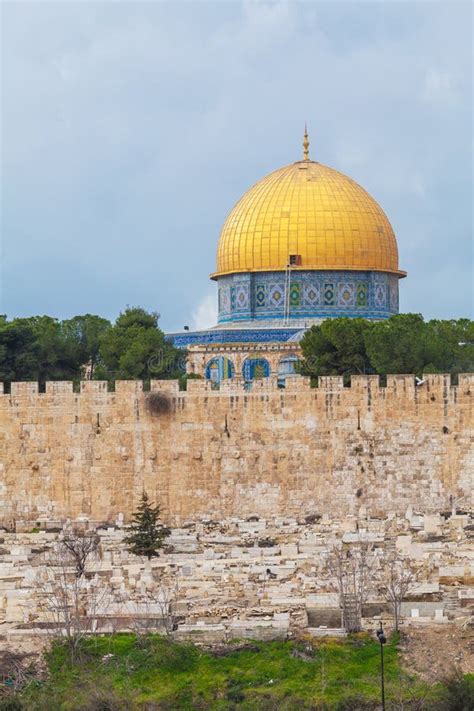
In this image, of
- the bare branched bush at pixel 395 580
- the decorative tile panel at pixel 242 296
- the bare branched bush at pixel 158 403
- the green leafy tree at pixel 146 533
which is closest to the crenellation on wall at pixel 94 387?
the bare branched bush at pixel 158 403

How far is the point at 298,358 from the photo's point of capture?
6556 cm

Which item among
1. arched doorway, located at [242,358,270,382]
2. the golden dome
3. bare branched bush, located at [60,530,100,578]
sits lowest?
bare branched bush, located at [60,530,100,578]

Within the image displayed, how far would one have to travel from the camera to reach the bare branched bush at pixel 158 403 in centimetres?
5100

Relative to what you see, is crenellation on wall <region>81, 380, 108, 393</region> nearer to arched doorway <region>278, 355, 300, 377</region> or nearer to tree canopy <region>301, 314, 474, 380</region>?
tree canopy <region>301, 314, 474, 380</region>

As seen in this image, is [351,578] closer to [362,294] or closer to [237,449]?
[237,449]

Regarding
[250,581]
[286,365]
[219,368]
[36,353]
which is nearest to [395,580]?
[250,581]

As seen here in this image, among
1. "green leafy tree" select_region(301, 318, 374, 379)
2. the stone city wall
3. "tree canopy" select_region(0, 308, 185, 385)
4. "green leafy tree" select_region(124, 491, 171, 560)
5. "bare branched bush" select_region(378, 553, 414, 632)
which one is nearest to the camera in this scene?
"bare branched bush" select_region(378, 553, 414, 632)

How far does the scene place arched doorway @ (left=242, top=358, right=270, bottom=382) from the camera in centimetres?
6738

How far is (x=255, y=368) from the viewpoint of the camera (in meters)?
67.9

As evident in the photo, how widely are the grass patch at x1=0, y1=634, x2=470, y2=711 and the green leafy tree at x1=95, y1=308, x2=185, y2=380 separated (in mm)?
20150

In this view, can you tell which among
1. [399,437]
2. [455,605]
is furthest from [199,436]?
[455,605]

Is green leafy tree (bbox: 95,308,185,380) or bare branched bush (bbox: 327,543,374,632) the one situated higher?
green leafy tree (bbox: 95,308,185,380)

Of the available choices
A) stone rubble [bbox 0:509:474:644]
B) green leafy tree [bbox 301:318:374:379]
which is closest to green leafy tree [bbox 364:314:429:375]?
green leafy tree [bbox 301:318:374:379]

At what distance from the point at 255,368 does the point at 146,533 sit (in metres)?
23.3
